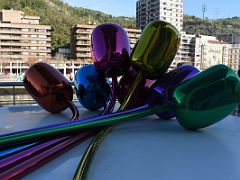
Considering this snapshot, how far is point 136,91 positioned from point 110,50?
304 mm

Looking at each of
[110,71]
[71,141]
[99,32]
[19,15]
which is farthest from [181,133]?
[19,15]

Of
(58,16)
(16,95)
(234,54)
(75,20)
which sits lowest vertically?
(234,54)

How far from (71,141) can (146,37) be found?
81 cm

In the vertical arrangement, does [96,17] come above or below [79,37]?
above

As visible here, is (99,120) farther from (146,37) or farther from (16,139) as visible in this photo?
(146,37)

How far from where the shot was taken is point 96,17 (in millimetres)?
93688

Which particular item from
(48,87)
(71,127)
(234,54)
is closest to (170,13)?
(234,54)

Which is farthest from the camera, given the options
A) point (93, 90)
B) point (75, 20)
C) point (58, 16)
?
point (75, 20)

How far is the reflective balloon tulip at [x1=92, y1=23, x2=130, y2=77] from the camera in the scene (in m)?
2.02

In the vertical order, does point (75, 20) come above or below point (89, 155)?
above

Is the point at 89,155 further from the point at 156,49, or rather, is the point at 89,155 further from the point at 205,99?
the point at 156,49

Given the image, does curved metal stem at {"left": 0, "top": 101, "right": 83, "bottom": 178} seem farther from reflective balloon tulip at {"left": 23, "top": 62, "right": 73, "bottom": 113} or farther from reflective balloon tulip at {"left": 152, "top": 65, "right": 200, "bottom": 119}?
reflective balloon tulip at {"left": 23, "top": 62, "right": 73, "bottom": 113}

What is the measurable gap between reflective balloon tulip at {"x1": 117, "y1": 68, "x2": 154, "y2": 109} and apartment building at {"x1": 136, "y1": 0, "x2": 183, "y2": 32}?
156ft

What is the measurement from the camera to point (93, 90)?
2.17 meters
